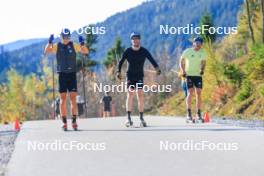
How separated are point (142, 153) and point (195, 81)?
6792 millimetres

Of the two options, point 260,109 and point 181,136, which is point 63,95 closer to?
point 181,136

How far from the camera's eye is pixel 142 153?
29.3 feet

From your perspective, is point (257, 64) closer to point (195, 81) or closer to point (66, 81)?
point (195, 81)

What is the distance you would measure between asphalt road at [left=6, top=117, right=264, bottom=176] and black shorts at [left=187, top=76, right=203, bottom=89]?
320 centimetres

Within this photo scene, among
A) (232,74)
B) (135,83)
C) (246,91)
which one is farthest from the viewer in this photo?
(232,74)

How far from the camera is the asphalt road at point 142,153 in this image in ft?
24.4

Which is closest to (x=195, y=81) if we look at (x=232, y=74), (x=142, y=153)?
(x=142, y=153)

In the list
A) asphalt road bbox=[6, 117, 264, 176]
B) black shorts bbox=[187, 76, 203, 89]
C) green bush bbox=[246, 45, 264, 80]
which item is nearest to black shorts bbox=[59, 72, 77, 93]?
asphalt road bbox=[6, 117, 264, 176]

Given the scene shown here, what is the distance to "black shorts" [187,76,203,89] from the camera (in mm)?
15500

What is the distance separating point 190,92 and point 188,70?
0.54 meters

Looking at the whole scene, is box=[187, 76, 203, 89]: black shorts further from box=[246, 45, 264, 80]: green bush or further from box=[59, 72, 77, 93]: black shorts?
box=[246, 45, 264, 80]: green bush

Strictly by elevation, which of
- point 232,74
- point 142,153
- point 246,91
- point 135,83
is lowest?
point 142,153

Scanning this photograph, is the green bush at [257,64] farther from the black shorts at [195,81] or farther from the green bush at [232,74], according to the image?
the green bush at [232,74]

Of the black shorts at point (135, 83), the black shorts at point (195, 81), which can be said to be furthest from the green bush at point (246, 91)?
the black shorts at point (135, 83)
